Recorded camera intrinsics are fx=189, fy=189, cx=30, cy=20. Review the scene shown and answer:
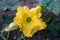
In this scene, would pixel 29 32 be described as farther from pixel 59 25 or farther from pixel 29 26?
pixel 59 25

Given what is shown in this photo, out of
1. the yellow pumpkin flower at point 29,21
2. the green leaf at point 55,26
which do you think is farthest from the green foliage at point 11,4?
the green leaf at point 55,26

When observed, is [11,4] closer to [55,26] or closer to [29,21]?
[29,21]

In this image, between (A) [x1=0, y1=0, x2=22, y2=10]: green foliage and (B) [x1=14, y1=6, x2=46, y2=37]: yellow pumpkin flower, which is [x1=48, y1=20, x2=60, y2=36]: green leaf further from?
(A) [x1=0, y1=0, x2=22, y2=10]: green foliage

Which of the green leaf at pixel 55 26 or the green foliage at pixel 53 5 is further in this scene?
the green leaf at pixel 55 26

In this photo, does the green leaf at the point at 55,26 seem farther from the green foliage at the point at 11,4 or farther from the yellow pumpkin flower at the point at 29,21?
the green foliage at the point at 11,4

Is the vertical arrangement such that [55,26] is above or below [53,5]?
below

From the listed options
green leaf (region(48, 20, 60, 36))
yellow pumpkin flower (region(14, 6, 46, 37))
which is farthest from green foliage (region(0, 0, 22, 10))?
green leaf (region(48, 20, 60, 36))

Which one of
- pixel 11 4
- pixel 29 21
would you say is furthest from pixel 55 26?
pixel 11 4

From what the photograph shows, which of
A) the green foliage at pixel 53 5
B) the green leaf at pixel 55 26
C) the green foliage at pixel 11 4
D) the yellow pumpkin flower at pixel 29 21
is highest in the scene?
the green foliage at pixel 53 5
